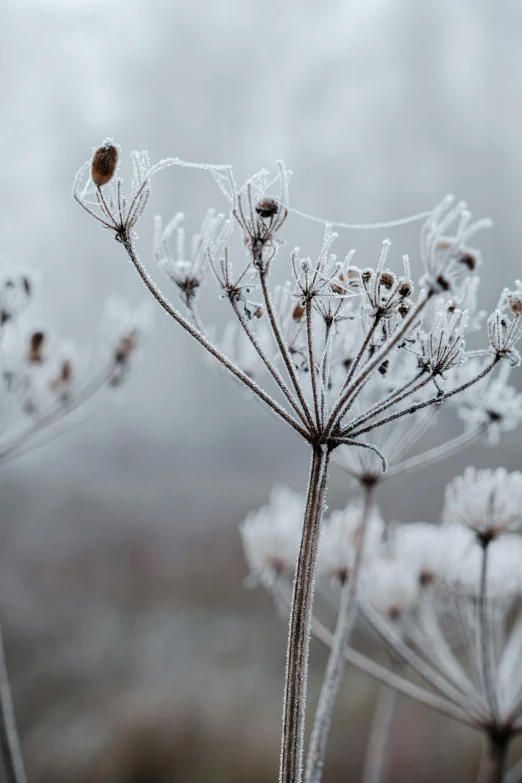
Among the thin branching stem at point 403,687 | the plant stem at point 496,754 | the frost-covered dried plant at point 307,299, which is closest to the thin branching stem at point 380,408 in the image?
the frost-covered dried plant at point 307,299

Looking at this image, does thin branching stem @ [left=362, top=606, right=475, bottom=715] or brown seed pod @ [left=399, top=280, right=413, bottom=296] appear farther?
thin branching stem @ [left=362, top=606, right=475, bottom=715]

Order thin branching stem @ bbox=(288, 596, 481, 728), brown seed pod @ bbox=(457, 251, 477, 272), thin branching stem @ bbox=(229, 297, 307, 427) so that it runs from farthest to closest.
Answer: thin branching stem @ bbox=(288, 596, 481, 728)
thin branching stem @ bbox=(229, 297, 307, 427)
brown seed pod @ bbox=(457, 251, 477, 272)

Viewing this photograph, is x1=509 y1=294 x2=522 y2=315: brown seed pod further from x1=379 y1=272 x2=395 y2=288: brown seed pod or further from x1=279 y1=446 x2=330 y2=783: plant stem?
x1=279 y1=446 x2=330 y2=783: plant stem

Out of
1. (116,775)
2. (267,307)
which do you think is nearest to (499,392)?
(267,307)

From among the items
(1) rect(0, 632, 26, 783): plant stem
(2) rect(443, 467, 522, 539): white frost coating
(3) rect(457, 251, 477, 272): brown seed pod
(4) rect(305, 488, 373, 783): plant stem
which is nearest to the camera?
(3) rect(457, 251, 477, 272): brown seed pod

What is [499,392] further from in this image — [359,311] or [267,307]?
[267,307]

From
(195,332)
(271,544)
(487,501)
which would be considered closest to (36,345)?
(271,544)

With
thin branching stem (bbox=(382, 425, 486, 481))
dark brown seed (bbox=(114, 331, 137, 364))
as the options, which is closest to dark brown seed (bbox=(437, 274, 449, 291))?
thin branching stem (bbox=(382, 425, 486, 481))

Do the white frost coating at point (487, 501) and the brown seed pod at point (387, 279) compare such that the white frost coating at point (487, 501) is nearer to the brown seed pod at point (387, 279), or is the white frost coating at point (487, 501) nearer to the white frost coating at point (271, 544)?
the white frost coating at point (271, 544)

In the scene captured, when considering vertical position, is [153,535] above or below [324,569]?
above
